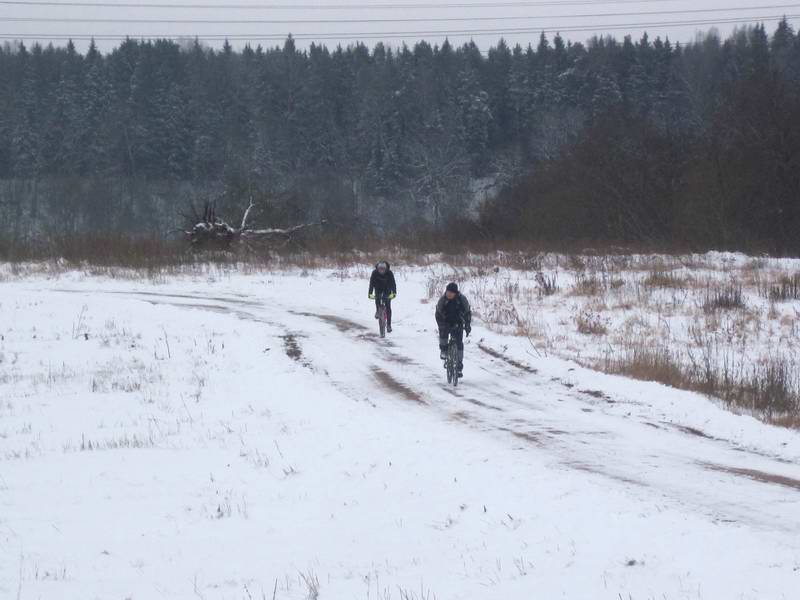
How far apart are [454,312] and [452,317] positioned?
0.10 meters

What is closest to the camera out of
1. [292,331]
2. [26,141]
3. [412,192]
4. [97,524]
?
[97,524]

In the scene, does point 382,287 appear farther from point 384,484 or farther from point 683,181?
point 683,181

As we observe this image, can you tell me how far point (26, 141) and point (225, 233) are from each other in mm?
55135

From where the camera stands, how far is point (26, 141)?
83.8 metres

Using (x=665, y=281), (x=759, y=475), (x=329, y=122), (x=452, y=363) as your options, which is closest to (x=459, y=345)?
(x=452, y=363)

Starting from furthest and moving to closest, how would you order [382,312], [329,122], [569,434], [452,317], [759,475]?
[329,122] < [382,312] < [452,317] < [569,434] < [759,475]

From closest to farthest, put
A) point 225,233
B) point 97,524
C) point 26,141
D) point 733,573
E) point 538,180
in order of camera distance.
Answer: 1. point 733,573
2. point 97,524
3. point 225,233
4. point 538,180
5. point 26,141

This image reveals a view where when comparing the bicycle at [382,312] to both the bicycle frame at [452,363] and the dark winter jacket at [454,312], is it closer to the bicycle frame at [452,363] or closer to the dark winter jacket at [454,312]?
the dark winter jacket at [454,312]

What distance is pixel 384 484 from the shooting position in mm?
8164

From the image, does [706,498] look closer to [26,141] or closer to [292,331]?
[292,331]

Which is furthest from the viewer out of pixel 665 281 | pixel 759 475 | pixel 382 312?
pixel 665 281

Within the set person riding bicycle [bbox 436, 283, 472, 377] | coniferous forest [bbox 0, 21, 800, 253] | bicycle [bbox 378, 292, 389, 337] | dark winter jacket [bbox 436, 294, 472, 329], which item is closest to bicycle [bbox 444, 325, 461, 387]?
person riding bicycle [bbox 436, 283, 472, 377]

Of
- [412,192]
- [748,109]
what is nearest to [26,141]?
[412,192]

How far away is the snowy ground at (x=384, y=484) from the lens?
20.0 feet
